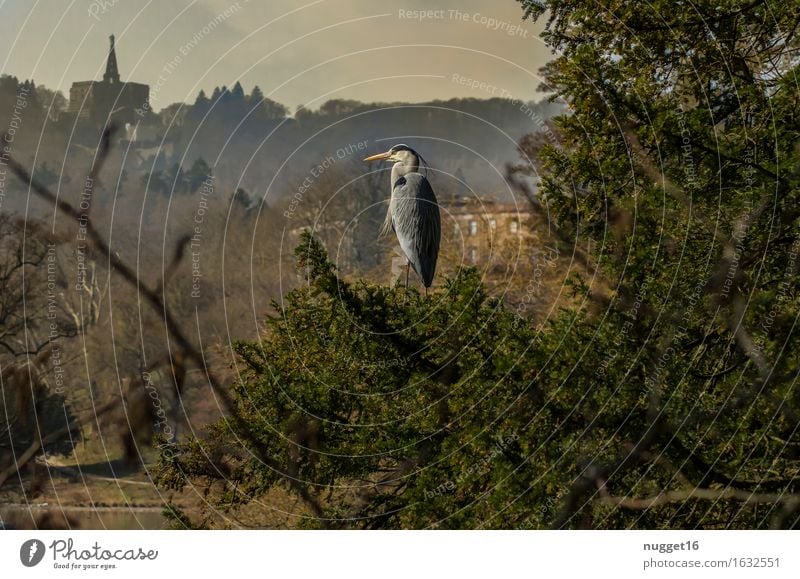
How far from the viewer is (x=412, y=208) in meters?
11.2

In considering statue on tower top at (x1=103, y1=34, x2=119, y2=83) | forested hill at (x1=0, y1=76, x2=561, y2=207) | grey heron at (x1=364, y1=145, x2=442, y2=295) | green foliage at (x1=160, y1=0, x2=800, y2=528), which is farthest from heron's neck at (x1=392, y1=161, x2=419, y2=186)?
statue on tower top at (x1=103, y1=34, x2=119, y2=83)

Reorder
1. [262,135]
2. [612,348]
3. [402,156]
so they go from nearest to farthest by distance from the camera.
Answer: [612,348], [402,156], [262,135]

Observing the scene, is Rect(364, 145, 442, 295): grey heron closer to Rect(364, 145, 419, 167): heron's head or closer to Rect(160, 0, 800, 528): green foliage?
Rect(364, 145, 419, 167): heron's head

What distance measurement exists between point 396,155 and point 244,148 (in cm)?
716

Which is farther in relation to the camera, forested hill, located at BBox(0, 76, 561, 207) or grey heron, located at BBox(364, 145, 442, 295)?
forested hill, located at BBox(0, 76, 561, 207)

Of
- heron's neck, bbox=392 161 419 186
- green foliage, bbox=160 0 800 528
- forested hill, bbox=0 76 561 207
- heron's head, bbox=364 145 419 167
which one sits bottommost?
green foliage, bbox=160 0 800 528

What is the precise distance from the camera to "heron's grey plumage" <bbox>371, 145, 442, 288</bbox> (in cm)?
1116

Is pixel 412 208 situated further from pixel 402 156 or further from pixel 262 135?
pixel 262 135

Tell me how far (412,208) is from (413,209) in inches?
0.6

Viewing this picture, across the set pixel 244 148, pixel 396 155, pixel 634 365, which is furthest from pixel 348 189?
pixel 634 365

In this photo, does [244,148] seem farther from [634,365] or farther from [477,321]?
[634,365]

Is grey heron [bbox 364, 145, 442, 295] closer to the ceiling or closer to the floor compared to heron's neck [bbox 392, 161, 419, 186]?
closer to the floor

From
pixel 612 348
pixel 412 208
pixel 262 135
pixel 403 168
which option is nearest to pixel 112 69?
pixel 262 135

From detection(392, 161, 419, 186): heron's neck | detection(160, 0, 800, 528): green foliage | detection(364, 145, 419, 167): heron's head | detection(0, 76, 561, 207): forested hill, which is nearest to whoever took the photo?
detection(160, 0, 800, 528): green foliage
